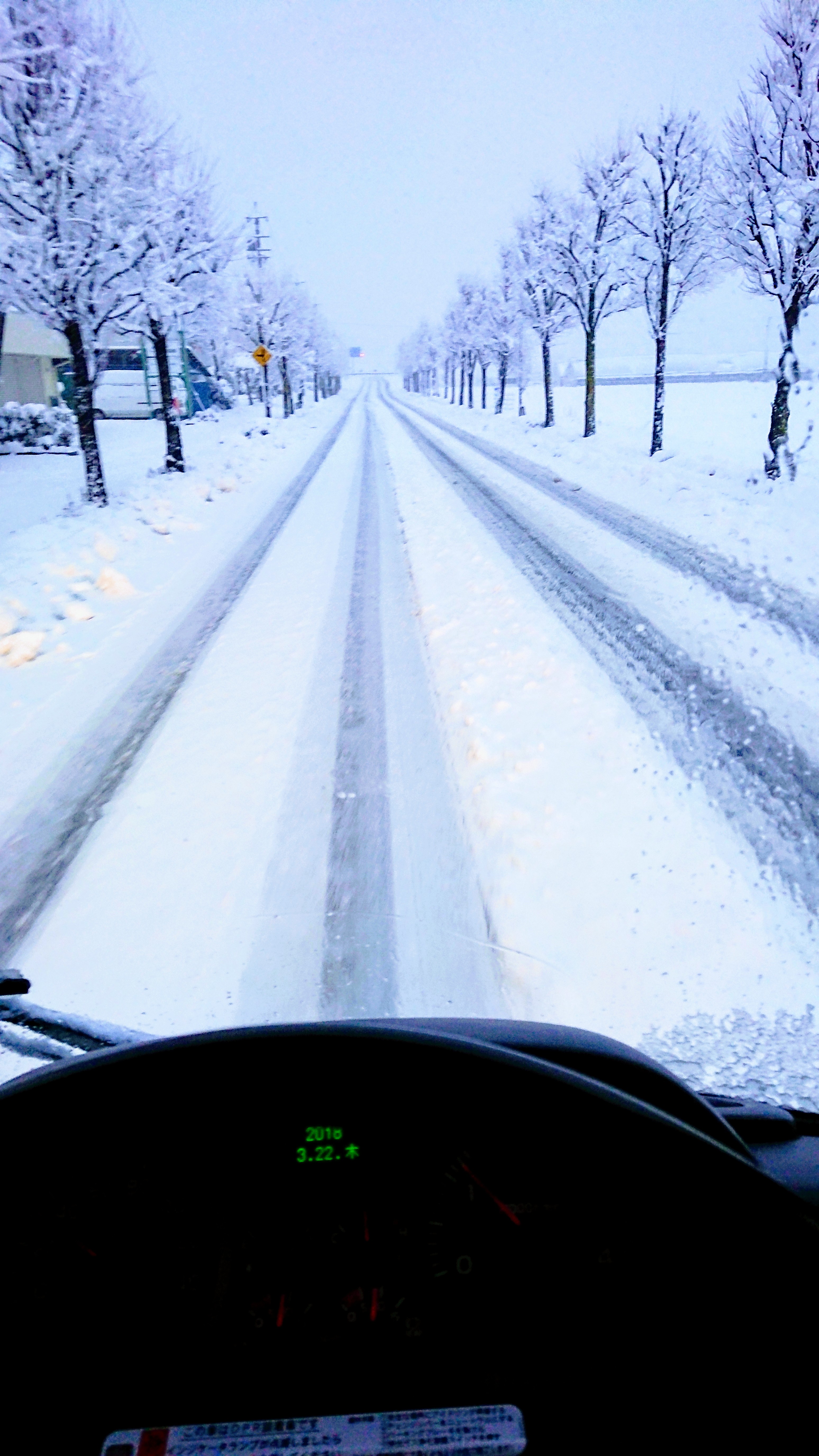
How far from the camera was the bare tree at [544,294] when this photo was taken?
3462 cm

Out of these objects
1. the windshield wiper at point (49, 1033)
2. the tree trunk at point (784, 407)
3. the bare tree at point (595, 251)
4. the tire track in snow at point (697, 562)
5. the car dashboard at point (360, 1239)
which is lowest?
the windshield wiper at point (49, 1033)

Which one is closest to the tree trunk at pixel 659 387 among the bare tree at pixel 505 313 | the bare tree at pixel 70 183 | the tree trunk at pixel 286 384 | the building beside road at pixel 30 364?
the bare tree at pixel 70 183

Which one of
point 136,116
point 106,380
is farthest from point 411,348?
point 136,116

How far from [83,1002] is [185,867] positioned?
1.07 meters

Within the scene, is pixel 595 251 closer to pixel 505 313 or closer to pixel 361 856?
pixel 505 313

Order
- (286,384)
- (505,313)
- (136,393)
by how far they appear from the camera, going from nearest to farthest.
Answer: (136,393) → (505,313) → (286,384)

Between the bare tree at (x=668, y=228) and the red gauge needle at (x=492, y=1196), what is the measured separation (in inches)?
862

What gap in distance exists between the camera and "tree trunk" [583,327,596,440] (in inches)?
1143

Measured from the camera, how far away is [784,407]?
1573 centimetres

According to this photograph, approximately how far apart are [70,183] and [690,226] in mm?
14044

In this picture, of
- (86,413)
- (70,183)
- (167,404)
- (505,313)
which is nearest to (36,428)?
(167,404)

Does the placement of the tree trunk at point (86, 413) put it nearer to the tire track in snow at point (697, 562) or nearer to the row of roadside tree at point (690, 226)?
the tire track in snow at point (697, 562)

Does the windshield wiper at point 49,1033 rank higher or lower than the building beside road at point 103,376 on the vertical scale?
lower

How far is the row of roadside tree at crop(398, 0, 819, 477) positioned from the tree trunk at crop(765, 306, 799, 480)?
0.08 feet
